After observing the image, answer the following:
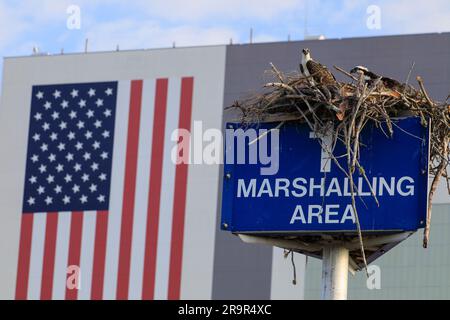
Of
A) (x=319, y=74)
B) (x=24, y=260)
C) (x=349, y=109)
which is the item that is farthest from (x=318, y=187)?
(x=24, y=260)

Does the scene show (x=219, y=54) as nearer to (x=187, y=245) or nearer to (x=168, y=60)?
(x=168, y=60)

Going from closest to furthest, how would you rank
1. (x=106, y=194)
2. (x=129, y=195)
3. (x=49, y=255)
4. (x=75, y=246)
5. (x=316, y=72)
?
(x=316, y=72)
(x=129, y=195)
(x=75, y=246)
(x=106, y=194)
(x=49, y=255)

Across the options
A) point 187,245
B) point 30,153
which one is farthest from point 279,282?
point 30,153

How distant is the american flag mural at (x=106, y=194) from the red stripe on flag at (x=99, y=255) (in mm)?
40

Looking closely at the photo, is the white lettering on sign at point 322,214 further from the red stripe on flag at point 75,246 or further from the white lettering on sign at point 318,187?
the red stripe on flag at point 75,246

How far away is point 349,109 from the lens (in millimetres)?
16250

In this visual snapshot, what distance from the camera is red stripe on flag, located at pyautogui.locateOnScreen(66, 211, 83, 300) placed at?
59750 mm

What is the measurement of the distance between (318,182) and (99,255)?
4337 centimetres

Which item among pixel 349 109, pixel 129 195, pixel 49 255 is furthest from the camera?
pixel 49 255

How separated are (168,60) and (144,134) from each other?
12.1 feet

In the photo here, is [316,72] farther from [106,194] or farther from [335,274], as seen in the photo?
[106,194]

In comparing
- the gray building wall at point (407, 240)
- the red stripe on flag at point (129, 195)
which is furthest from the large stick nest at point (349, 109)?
the red stripe on flag at point (129, 195)

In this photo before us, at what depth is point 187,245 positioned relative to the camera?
5862cm

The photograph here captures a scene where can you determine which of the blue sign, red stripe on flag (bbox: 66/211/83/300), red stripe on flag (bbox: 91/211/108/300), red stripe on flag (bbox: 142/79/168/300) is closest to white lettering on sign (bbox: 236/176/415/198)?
the blue sign
